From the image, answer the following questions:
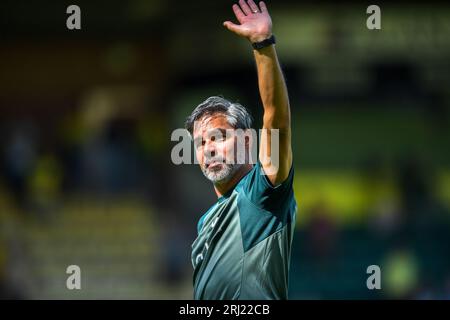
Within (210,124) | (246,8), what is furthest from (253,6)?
(210,124)

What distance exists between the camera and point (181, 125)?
17.2 m

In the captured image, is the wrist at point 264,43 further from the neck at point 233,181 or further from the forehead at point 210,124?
the neck at point 233,181

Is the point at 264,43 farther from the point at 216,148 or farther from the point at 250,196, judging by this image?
the point at 250,196

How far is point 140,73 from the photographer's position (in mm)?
19172

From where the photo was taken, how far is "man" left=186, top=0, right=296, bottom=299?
4137mm

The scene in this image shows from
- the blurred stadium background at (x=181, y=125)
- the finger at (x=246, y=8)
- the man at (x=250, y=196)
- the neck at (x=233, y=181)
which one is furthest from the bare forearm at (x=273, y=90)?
the blurred stadium background at (x=181, y=125)

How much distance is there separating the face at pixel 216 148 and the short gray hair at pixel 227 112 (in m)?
0.02

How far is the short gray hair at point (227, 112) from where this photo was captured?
4.45 metres

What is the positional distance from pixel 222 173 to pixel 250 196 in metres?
0.17

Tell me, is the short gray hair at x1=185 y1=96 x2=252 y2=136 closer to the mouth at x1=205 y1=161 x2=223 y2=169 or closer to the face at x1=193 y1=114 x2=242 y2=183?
the face at x1=193 y1=114 x2=242 y2=183

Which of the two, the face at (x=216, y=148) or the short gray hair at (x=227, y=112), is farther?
the short gray hair at (x=227, y=112)

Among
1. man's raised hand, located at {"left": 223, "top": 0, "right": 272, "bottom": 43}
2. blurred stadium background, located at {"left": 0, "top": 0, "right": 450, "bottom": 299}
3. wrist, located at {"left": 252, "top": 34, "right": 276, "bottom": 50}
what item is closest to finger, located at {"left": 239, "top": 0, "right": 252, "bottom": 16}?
man's raised hand, located at {"left": 223, "top": 0, "right": 272, "bottom": 43}

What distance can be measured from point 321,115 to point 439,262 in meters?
3.80
